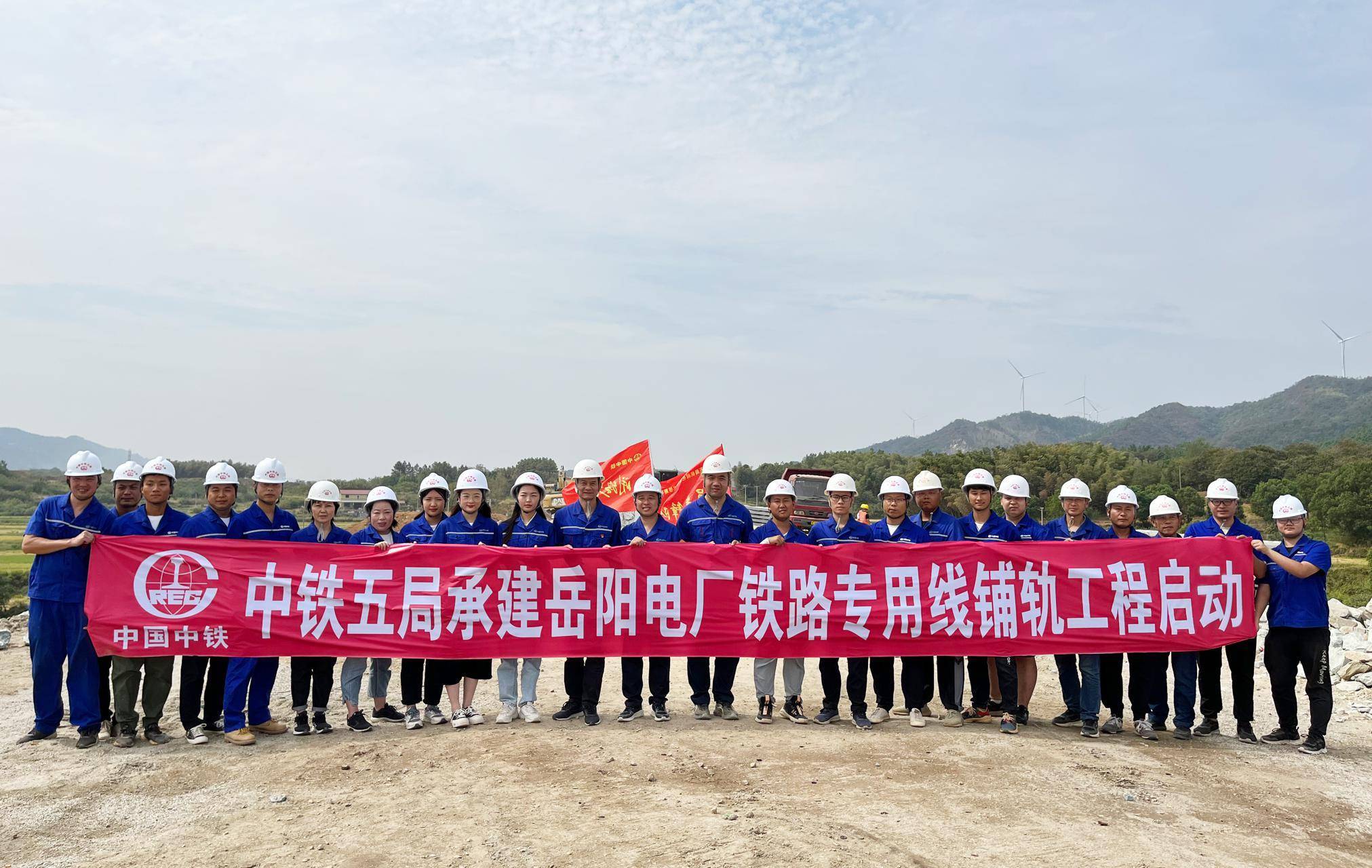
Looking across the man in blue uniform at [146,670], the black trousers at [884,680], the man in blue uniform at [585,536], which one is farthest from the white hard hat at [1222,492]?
the man in blue uniform at [146,670]

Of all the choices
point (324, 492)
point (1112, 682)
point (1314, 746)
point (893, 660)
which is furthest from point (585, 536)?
point (1314, 746)

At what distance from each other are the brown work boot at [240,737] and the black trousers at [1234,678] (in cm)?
777

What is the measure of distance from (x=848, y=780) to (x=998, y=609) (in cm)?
236

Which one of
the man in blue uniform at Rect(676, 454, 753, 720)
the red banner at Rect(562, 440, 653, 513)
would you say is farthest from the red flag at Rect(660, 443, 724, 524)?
the man in blue uniform at Rect(676, 454, 753, 720)

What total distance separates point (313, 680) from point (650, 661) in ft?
9.16

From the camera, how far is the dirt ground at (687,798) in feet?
15.8

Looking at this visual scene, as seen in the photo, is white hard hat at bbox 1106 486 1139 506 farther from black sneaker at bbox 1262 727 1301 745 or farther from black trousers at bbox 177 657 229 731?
black trousers at bbox 177 657 229 731

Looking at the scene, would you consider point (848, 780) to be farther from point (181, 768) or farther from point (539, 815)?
point (181, 768)

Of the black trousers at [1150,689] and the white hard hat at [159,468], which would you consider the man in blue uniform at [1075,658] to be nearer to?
the black trousers at [1150,689]

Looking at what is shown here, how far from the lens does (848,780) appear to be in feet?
19.3

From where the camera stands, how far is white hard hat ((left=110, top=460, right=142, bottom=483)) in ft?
23.7

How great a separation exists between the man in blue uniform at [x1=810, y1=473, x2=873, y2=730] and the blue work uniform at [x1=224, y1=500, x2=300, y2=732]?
4.54 metres

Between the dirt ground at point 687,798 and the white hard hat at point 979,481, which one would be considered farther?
the white hard hat at point 979,481

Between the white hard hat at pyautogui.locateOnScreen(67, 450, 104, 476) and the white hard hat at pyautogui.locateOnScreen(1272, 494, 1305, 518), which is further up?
the white hard hat at pyautogui.locateOnScreen(67, 450, 104, 476)
